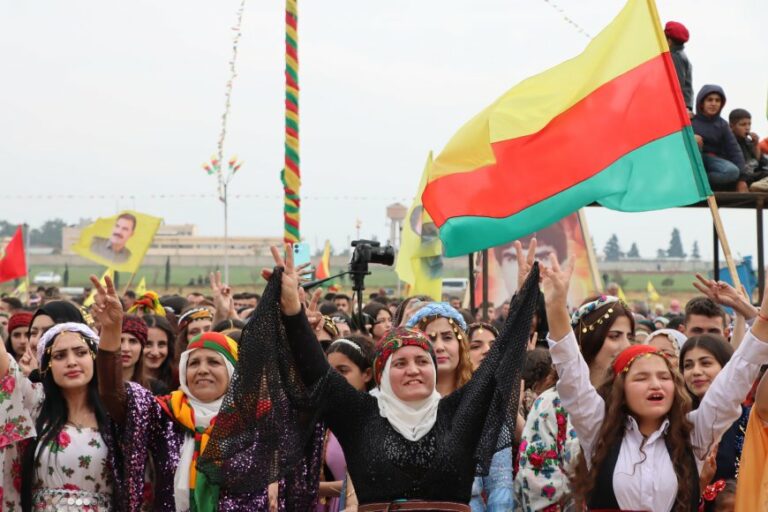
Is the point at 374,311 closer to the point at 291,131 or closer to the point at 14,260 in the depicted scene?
the point at 291,131

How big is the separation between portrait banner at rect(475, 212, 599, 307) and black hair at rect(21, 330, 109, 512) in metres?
14.7

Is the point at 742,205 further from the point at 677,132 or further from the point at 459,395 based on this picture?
the point at 459,395

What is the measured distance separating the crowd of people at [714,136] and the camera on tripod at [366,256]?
3781mm

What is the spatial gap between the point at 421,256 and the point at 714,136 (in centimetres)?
457

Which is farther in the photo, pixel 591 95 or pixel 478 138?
pixel 478 138

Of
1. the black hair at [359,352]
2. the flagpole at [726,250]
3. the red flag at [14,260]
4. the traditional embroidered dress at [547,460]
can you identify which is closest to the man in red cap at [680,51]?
the flagpole at [726,250]

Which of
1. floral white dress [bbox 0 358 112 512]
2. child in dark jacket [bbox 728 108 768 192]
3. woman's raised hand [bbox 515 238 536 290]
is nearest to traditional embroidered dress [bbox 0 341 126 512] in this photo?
floral white dress [bbox 0 358 112 512]

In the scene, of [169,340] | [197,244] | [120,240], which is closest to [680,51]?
[169,340]

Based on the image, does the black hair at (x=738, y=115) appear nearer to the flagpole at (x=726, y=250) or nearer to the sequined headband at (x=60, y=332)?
the flagpole at (x=726, y=250)

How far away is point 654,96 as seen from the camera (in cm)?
771

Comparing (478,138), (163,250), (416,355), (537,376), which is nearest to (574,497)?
(416,355)

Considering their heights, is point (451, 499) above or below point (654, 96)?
below

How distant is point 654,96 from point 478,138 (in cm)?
147

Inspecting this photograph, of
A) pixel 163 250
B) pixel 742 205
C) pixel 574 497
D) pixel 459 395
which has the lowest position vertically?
pixel 574 497
